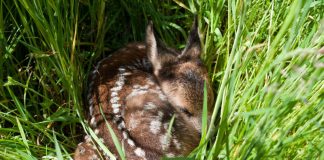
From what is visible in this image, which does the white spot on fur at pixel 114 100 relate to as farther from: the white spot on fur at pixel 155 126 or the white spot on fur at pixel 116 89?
the white spot on fur at pixel 155 126

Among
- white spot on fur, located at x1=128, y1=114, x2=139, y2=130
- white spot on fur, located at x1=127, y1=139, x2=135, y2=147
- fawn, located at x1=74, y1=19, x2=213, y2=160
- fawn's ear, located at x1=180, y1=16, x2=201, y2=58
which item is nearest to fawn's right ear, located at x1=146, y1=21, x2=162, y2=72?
fawn, located at x1=74, y1=19, x2=213, y2=160

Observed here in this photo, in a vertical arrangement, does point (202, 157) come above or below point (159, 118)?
above

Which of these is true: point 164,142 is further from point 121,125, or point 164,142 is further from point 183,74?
point 183,74

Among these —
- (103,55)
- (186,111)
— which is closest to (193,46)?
(186,111)

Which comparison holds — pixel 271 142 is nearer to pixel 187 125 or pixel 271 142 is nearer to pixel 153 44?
pixel 187 125

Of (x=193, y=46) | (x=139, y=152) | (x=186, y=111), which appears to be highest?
(x=193, y=46)

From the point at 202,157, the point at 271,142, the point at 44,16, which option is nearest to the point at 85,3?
the point at 44,16

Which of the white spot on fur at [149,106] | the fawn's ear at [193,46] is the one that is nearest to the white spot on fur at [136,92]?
the white spot on fur at [149,106]
